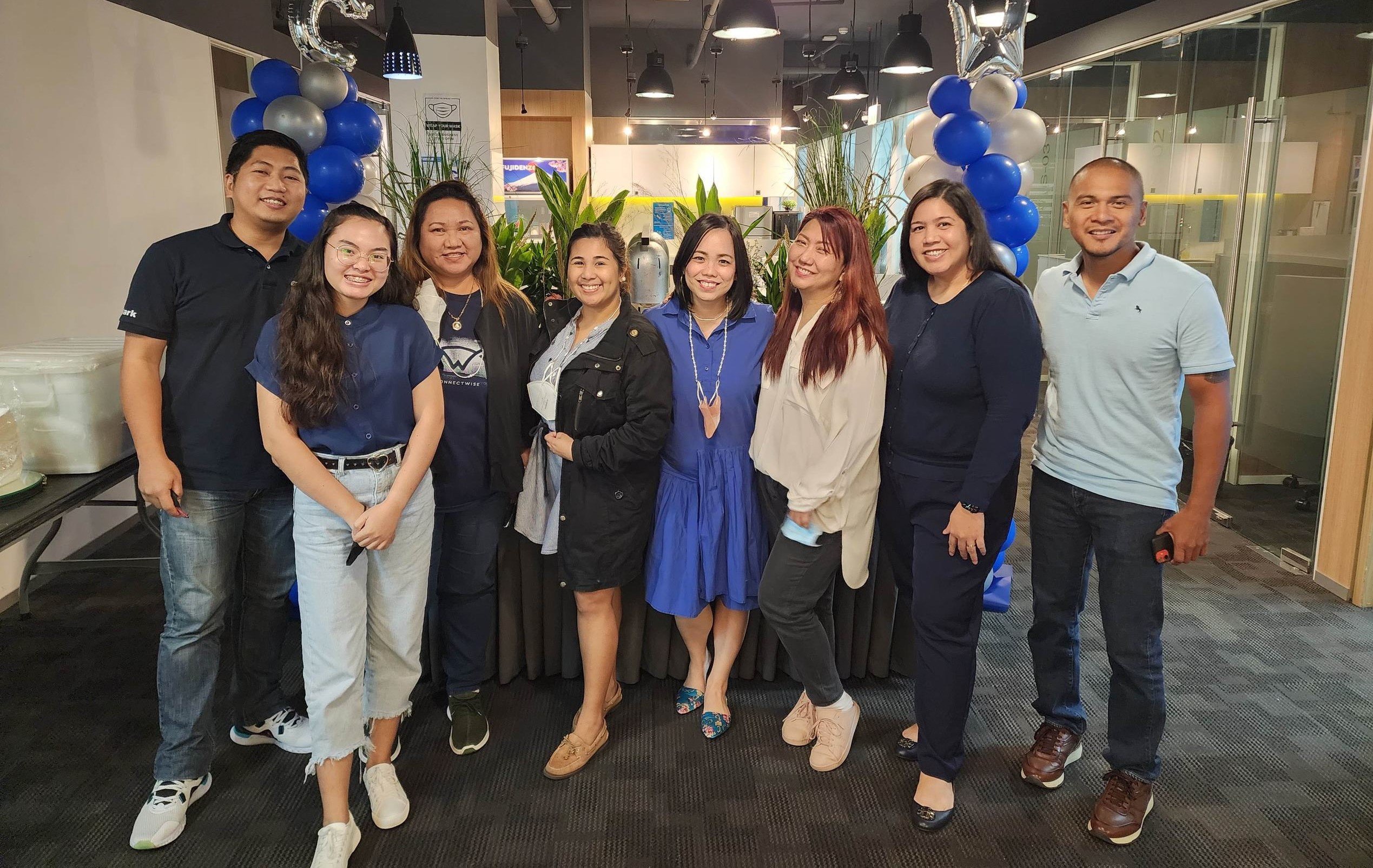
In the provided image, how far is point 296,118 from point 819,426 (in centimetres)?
227

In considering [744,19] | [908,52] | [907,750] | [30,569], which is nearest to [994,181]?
[907,750]

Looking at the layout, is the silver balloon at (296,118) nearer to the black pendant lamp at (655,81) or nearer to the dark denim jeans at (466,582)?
the dark denim jeans at (466,582)

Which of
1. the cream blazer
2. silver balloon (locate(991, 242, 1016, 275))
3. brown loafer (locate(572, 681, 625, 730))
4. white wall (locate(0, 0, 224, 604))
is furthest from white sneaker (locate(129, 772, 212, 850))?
silver balloon (locate(991, 242, 1016, 275))

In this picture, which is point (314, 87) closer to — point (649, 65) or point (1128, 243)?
point (1128, 243)

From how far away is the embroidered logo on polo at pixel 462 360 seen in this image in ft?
7.59

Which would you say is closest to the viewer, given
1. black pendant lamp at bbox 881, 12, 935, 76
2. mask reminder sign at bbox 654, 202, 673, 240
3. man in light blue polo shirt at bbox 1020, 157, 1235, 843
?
man in light blue polo shirt at bbox 1020, 157, 1235, 843

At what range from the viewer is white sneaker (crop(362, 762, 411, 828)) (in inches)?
88.0

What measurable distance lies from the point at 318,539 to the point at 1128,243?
1910mm

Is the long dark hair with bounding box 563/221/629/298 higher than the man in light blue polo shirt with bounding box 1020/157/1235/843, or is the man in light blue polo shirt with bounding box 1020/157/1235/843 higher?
the long dark hair with bounding box 563/221/629/298

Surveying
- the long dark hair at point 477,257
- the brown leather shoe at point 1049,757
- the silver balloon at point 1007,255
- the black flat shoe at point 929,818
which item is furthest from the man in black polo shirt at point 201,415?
the silver balloon at point 1007,255

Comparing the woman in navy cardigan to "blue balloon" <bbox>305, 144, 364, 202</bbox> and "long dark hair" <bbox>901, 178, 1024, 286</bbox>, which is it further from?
"blue balloon" <bbox>305, 144, 364, 202</bbox>

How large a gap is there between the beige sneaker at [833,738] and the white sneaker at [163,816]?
158 cm

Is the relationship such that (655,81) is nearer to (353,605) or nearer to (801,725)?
(801,725)

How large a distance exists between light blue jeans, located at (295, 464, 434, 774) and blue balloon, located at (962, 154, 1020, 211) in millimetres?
2175
